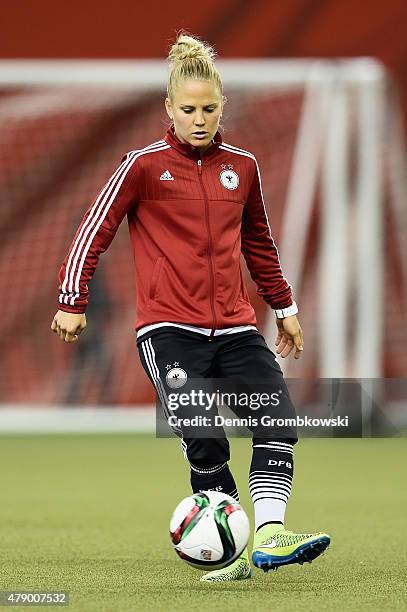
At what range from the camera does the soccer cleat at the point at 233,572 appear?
391cm

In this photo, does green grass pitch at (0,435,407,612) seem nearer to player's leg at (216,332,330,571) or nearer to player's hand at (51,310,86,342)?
player's leg at (216,332,330,571)

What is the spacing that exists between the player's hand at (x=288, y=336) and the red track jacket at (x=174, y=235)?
25cm

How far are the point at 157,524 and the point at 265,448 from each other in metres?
1.35

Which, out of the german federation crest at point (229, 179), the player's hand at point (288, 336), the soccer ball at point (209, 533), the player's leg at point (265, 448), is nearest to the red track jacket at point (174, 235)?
the german federation crest at point (229, 179)

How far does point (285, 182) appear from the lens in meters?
9.64

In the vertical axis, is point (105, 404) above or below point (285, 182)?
below

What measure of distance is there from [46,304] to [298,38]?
2777 millimetres

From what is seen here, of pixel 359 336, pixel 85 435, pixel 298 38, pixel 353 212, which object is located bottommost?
pixel 85 435

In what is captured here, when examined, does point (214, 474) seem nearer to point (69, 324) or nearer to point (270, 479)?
point (270, 479)

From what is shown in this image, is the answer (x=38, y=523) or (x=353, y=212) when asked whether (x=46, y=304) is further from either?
(x=38, y=523)

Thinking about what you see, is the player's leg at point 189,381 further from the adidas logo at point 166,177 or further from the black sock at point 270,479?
the adidas logo at point 166,177

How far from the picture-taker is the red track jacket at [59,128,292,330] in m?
3.98

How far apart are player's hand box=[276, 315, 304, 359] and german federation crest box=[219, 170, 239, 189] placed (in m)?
0.49

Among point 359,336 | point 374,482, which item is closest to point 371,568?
point 374,482
